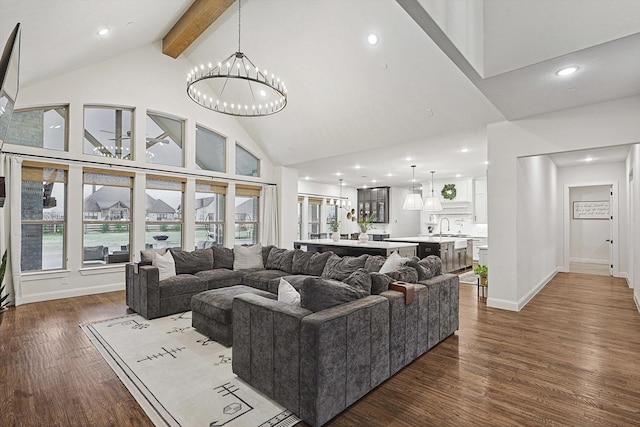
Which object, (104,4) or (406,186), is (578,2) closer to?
(104,4)

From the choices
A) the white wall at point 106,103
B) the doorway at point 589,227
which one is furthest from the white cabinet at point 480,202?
the white wall at point 106,103

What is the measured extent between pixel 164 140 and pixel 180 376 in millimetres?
5411

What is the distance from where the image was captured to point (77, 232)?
5633mm

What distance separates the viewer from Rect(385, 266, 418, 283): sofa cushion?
3180 mm

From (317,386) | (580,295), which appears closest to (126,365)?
(317,386)

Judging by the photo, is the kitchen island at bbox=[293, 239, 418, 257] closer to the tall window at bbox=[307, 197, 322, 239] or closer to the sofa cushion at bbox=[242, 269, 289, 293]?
the sofa cushion at bbox=[242, 269, 289, 293]

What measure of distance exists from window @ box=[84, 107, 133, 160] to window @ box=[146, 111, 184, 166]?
360 mm

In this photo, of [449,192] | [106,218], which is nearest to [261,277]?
[106,218]

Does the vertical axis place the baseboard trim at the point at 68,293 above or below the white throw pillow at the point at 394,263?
below

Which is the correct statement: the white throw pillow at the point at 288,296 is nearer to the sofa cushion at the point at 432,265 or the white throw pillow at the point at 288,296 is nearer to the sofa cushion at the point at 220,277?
the sofa cushion at the point at 432,265

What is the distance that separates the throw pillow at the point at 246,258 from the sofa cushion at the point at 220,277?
0.21m

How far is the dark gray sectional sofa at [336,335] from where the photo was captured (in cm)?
209

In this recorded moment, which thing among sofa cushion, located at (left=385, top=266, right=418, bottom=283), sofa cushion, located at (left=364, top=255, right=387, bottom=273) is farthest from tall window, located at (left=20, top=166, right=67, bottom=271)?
sofa cushion, located at (left=385, top=266, right=418, bottom=283)

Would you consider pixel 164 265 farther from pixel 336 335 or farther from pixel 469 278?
pixel 469 278
